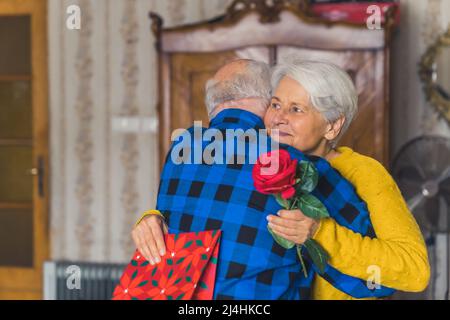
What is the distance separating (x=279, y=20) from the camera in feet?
10.7

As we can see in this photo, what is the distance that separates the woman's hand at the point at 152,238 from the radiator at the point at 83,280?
2.93 meters

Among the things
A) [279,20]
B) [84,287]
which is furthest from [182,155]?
[84,287]

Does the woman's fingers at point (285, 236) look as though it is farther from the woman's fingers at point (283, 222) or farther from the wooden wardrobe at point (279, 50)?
the wooden wardrobe at point (279, 50)

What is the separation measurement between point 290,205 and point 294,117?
0.71ft

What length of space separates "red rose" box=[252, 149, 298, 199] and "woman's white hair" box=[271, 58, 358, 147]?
188 millimetres

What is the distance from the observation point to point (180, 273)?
1.24 metres

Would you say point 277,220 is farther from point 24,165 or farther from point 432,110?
point 24,165

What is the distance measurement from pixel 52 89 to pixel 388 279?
11.4ft

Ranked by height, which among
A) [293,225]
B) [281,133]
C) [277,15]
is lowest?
[293,225]

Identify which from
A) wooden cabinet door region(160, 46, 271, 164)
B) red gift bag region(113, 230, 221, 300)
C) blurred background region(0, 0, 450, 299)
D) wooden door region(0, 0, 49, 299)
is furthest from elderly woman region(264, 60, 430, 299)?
wooden door region(0, 0, 49, 299)

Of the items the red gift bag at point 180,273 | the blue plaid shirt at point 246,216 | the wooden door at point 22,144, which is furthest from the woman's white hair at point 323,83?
the wooden door at point 22,144

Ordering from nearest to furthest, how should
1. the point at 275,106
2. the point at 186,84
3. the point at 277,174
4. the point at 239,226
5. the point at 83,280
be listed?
the point at 277,174 → the point at 239,226 → the point at 275,106 → the point at 186,84 → the point at 83,280

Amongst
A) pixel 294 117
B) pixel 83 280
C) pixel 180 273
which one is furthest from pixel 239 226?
pixel 83 280

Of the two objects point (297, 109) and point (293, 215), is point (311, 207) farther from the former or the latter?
point (297, 109)
